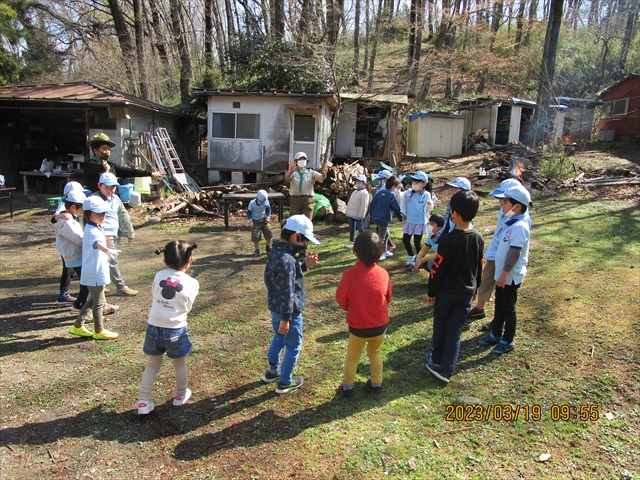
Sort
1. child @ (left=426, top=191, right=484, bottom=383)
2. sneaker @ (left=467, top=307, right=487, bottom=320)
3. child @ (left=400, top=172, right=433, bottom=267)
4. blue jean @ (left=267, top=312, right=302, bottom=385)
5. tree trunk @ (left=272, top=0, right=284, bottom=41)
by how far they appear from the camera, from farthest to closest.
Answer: tree trunk @ (left=272, top=0, right=284, bottom=41) < child @ (left=400, top=172, right=433, bottom=267) < sneaker @ (left=467, top=307, right=487, bottom=320) < child @ (left=426, top=191, right=484, bottom=383) < blue jean @ (left=267, top=312, right=302, bottom=385)

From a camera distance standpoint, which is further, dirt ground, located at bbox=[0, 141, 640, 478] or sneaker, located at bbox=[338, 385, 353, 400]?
sneaker, located at bbox=[338, 385, 353, 400]

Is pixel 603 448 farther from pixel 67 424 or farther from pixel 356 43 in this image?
pixel 356 43

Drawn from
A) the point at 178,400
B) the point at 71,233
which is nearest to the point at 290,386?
the point at 178,400

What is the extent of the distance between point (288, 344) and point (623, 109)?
26.1m

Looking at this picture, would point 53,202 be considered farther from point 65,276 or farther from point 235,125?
point 235,125

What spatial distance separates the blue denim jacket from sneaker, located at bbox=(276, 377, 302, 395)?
0.67 meters

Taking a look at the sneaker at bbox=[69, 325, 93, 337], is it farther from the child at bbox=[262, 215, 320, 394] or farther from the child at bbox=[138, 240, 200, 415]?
the child at bbox=[262, 215, 320, 394]

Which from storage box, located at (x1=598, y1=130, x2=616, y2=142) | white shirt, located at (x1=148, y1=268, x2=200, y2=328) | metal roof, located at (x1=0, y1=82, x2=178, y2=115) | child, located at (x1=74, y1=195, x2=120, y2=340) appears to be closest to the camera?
white shirt, located at (x1=148, y1=268, x2=200, y2=328)

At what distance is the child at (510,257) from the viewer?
12.9ft

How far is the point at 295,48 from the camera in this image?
1839cm

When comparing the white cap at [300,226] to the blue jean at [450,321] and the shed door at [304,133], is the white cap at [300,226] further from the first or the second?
the shed door at [304,133]

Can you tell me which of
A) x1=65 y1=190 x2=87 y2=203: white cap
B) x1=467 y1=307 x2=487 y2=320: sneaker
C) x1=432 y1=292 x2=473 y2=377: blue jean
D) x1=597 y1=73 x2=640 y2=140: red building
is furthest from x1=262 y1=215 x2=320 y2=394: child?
x1=597 y1=73 x2=640 y2=140: red building

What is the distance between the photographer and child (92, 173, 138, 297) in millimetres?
5160

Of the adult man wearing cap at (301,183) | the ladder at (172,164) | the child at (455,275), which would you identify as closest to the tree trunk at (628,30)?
the ladder at (172,164)
